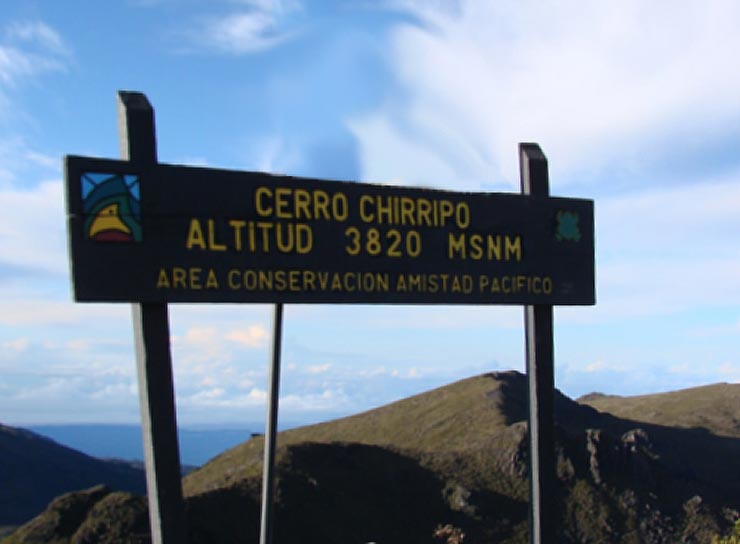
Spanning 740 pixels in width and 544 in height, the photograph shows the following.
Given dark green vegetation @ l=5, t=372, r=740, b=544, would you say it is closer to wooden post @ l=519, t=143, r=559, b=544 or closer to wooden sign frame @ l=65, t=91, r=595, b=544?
wooden post @ l=519, t=143, r=559, b=544

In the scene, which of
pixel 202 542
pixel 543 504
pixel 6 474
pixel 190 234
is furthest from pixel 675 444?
pixel 6 474

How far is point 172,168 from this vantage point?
9.81 metres

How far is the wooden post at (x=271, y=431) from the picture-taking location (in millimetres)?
10461

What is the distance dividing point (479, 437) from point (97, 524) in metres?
40.4

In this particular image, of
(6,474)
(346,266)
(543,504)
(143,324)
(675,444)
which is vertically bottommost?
(6,474)

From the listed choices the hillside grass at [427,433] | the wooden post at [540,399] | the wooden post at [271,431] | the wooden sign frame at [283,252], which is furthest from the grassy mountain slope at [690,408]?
the wooden post at [271,431]

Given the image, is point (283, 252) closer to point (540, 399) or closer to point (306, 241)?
point (306, 241)

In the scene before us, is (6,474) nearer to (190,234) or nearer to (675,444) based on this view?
(675,444)

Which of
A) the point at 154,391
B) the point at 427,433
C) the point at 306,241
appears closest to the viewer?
the point at 154,391

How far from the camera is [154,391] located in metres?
9.62

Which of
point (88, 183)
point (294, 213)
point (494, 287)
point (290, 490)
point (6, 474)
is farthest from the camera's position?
point (6, 474)

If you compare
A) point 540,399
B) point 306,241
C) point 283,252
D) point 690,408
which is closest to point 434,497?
point 540,399

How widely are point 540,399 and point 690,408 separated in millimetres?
104818

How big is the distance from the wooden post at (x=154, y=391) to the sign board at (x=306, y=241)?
30 cm
